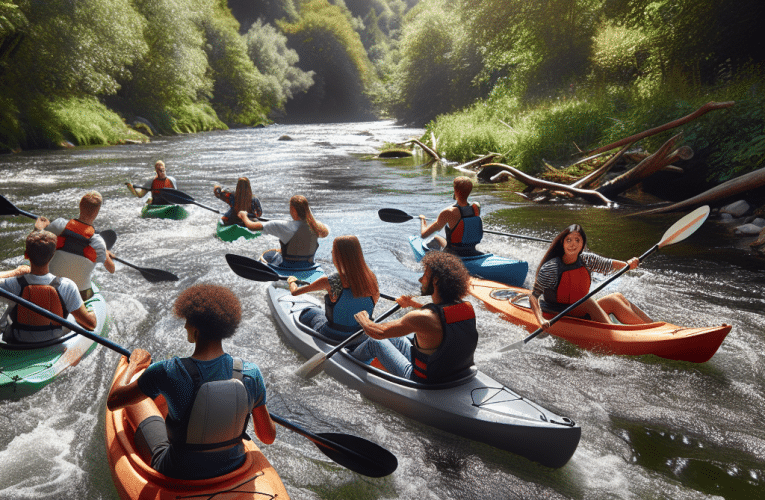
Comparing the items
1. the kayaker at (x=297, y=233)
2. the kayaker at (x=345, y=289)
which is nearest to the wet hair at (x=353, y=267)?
the kayaker at (x=345, y=289)

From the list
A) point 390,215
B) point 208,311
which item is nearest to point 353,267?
point 208,311

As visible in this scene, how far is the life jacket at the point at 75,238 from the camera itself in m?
4.26

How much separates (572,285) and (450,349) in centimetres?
187

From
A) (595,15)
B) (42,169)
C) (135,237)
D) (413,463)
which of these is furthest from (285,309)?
(595,15)

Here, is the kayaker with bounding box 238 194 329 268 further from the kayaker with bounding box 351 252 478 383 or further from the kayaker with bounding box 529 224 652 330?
the kayaker with bounding box 351 252 478 383

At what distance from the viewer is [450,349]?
3.07 meters

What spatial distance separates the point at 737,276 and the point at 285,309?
5.52 m

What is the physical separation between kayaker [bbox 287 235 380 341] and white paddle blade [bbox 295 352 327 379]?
266 mm

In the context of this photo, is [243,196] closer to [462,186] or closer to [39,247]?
[462,186]

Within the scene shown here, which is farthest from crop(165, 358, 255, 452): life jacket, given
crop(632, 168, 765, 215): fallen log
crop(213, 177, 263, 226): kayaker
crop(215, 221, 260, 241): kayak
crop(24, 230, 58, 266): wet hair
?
crop(632, 168, 765, 215): fallen log

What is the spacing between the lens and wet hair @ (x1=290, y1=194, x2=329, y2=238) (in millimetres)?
5457

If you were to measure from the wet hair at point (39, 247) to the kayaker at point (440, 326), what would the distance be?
2075mm

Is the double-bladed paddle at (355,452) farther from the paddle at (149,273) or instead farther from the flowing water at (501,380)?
the paddle at (149,273)

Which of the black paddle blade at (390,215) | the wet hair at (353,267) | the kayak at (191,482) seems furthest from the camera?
the black paddle blade at (390,215)
